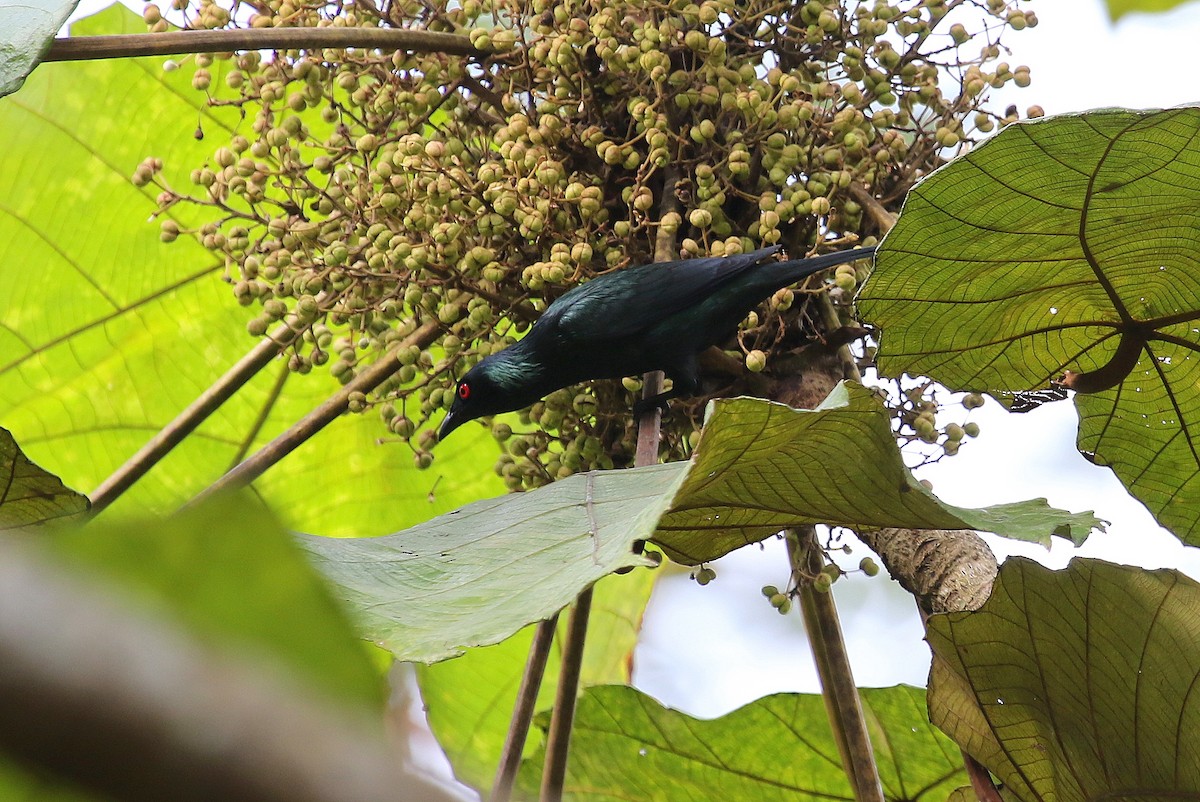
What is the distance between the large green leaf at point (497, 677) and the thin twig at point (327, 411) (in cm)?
89

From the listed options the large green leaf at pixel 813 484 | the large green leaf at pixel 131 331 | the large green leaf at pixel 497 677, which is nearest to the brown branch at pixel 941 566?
the large green leaf at pixel 813 484

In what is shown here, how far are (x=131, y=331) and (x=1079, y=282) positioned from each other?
175 cm

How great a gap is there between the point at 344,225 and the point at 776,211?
48 cm

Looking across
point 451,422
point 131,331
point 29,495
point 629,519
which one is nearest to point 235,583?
point 629,519

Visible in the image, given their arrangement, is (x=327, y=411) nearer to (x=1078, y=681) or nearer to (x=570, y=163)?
(x=570, y=163)

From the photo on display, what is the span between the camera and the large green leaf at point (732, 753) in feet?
4.74

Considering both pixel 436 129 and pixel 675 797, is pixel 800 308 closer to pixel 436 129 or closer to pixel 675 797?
pixel 436 129

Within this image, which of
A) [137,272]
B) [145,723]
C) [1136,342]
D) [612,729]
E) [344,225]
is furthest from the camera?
[137,272]

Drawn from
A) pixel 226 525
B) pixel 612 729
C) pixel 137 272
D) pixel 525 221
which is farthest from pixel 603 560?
pixel 137 272

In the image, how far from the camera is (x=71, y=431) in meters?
2.18

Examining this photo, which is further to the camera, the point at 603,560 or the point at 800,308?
the point at 800,308

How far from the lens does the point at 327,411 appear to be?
1.29m

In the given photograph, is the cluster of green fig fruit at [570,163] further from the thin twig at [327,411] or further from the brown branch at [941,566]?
the brown branch at [941,566]

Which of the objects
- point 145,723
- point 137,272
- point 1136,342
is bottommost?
Result: point 145,723
